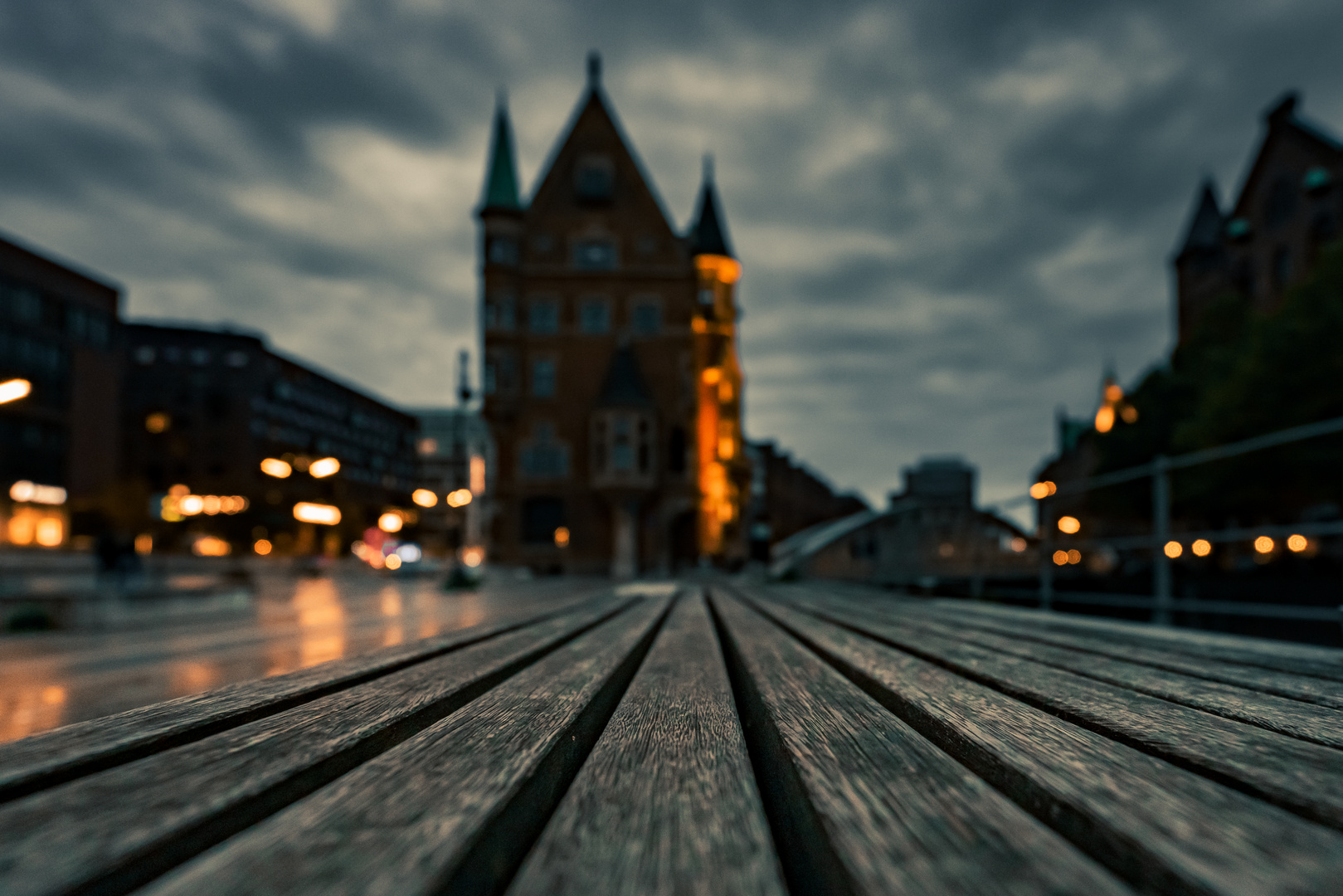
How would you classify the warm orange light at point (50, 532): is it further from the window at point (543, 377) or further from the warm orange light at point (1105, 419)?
the warm orange light at point (1105, 419)

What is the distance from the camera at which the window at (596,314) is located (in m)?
29.9

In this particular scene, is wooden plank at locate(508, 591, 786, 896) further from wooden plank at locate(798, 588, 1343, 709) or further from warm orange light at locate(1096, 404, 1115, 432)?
warm orange light at locate(1096, 404, 1115, 432)

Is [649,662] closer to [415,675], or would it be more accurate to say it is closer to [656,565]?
[415,675]

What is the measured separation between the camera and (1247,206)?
4388cm

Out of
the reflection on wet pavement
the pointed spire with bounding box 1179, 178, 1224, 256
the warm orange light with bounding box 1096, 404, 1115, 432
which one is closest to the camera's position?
the reflection on wet pavement

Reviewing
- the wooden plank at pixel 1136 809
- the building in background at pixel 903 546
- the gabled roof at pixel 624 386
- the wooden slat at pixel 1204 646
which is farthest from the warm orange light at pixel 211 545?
the wooden plank at pixel 1136 809

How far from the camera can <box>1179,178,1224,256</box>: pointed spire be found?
161ft

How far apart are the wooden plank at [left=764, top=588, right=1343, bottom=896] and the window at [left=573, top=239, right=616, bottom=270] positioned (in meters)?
29.7

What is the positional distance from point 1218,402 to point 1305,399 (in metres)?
2.72

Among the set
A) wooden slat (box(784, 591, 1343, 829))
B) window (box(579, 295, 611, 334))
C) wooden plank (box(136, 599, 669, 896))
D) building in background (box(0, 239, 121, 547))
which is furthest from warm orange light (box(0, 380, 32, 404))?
building in background (box(0, 239, 121, 547))

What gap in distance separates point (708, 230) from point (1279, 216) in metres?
34.0

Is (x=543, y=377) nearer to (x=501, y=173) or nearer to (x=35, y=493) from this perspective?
(x=501, y=173)

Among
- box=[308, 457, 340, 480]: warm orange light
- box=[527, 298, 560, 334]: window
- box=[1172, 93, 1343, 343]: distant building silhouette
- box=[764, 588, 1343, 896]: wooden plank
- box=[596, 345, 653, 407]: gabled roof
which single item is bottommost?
box=[764, 588, 1343, 896]: wooden plank

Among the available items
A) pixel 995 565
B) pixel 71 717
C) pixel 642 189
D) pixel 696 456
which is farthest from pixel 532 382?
pixel 71 717
